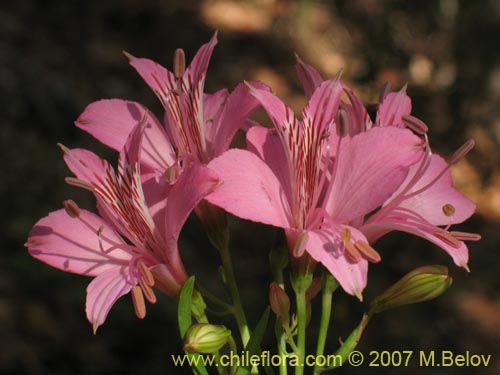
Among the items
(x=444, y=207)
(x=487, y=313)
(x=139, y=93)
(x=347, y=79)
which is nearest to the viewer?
(x=444, y=207)

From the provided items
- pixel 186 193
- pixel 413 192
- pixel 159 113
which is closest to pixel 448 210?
pixel 413 192

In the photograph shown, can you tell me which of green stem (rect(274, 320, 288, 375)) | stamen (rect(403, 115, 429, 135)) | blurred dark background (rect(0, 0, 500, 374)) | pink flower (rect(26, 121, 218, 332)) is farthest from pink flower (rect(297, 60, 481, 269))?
blurred dark background (rect(0, 0, 500, 374))

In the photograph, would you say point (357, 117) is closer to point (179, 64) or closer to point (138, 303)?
point (179, 64)

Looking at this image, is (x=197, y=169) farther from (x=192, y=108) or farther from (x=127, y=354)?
(x=127, y=354)

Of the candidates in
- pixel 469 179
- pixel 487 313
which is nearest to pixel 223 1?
pixel 469 179

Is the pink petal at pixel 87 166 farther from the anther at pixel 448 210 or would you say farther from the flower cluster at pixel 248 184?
the anther at pixel 448 210

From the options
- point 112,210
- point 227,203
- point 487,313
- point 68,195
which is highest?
point 227,203

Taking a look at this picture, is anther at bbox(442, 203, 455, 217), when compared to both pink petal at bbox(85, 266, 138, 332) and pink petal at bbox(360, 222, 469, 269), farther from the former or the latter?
pink petal at bbox(85, 266, 138, 332)

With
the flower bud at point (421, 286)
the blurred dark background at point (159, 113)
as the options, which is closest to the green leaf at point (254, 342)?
the flower bud at point (421, 286)

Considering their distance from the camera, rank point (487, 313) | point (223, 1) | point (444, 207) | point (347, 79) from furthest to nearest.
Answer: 1. point (223, 1)
2. point (347, 79)
3. point (487, 313)
4. point (444, 207)
